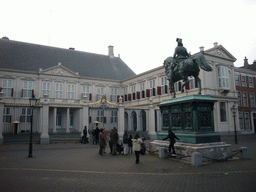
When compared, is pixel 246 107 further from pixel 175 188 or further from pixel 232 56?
pixel 175 188

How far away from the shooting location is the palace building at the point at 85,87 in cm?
2852

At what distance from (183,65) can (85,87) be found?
1145 inches

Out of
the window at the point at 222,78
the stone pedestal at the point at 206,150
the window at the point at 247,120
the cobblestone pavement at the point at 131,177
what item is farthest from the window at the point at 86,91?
the stone pedestal at the point at 206,150

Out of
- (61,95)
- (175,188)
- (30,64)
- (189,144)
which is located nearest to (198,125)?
(189,144)

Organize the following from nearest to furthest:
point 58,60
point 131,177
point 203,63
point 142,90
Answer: point 131,177 → point 203,63 → point 142,90 → point 58,60

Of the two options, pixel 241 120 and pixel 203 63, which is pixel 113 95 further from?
pixel 203 63

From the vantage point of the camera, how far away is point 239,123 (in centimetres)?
3303

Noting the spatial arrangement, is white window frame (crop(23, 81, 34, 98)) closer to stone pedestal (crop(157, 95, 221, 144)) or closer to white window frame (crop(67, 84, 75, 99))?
white window frame (crop(67, 84, 75, 99))

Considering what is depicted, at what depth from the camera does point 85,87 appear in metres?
38.4

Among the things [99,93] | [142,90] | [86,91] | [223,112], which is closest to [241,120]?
[223,112]

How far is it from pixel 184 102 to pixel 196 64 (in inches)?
82.0

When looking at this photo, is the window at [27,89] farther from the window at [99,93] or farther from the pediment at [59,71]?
the window at [99,93]

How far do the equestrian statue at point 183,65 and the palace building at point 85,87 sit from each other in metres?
10.6

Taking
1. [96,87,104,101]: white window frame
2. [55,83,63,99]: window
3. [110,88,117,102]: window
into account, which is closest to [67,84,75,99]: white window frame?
[55,83,63,99]: window
